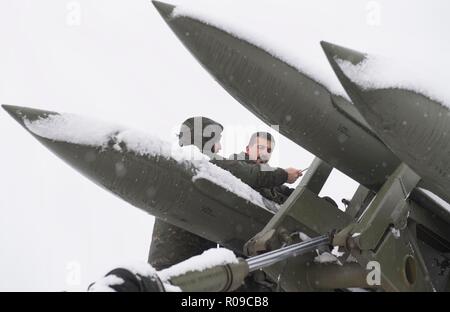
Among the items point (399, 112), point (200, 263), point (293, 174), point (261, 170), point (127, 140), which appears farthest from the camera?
point (261, 170)

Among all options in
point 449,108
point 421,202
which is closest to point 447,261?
point 421,202

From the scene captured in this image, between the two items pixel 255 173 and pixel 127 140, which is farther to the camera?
pixel 255 173

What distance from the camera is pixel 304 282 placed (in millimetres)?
4262

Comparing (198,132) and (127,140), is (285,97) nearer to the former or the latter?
(198,132)

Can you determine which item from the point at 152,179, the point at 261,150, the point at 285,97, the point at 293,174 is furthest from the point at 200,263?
the point at 261,150

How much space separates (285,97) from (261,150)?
2.34 ft

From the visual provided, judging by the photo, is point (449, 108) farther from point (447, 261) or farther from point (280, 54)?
point (447, 261)

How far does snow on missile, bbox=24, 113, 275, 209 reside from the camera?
410 centimetres

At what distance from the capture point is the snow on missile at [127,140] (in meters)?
4.10

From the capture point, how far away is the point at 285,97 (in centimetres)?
432

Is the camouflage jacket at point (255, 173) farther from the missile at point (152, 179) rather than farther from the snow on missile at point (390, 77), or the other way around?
the snow on missile at point (390, 77)

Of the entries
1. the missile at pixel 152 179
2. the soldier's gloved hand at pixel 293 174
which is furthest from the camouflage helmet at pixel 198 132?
the soldier's gloved hand at pixel 293 174
